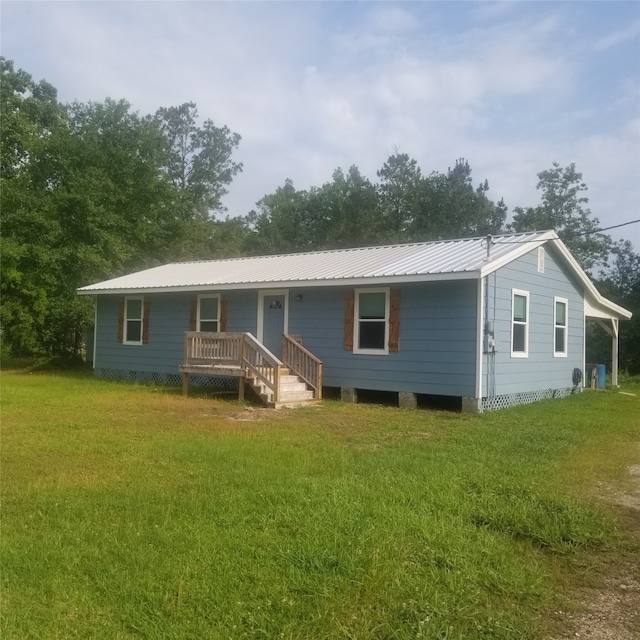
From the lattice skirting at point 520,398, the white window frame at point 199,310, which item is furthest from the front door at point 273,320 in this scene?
the lattice skirting at point 520,398

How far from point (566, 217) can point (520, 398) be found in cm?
2445

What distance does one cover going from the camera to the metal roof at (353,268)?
38.9 feet

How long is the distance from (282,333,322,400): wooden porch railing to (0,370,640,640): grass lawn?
4322 mm

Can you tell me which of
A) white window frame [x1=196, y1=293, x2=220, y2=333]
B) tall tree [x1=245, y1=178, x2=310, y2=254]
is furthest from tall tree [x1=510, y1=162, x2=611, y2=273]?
white window frame [x1=196, y1=293, x2=220, y2=333]

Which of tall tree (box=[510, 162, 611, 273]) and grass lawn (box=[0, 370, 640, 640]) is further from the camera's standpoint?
tall tree (box=[510, 162, 611, 273])

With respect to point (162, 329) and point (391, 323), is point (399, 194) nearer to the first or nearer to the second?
point (162, 329)

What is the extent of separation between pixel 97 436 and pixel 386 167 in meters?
31.3

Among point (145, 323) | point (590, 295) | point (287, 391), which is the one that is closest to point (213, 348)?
point (287, 391)

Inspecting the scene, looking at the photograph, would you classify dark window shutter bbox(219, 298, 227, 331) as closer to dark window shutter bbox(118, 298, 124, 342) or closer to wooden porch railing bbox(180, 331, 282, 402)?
wooden porch railing bbox(180, 331, 282, 402)

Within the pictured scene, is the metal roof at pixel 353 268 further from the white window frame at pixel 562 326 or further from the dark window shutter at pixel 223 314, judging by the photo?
the white window frame at pixel 562 326

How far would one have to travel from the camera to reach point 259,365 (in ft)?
41.5

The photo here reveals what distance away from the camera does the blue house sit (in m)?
11.8

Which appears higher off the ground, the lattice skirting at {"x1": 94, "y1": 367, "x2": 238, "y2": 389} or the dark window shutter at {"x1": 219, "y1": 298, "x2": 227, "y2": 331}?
the dark window shutter at {"x1": 219, "y1": 298, "x2": 227, "y2": 331}

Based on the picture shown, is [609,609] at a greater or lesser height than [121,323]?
lesser
